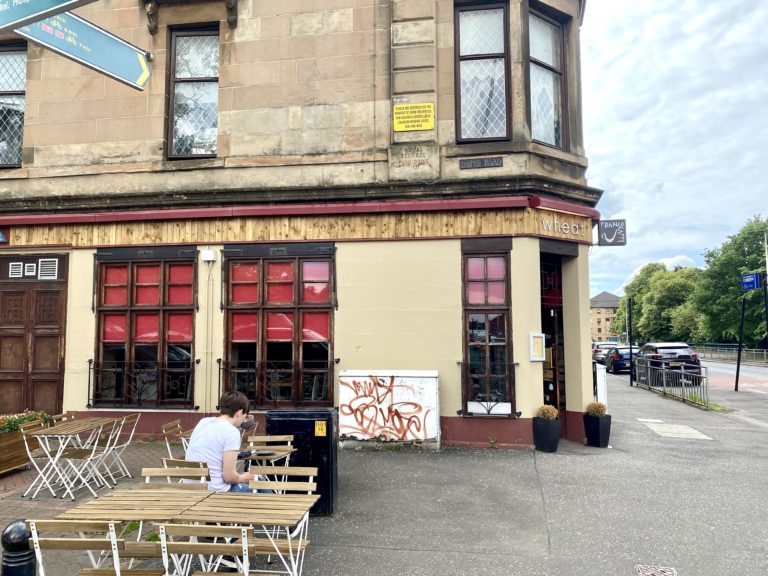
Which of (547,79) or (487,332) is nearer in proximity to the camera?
(487,332)

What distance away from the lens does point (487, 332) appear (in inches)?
359

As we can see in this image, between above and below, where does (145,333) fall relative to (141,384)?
above

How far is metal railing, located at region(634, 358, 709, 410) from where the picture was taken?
1523 cm

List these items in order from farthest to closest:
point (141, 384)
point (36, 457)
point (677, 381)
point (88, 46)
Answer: point (677, 381) → point (141, 384) → point (36, 457) → point (88, 46)

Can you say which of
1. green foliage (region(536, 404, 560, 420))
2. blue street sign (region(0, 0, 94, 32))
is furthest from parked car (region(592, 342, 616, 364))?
blue street sign (region(0, 0, 94, 32))

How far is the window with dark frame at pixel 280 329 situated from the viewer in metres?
9.59

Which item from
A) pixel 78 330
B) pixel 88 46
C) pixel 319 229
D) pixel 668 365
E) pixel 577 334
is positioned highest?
pixel 88 46

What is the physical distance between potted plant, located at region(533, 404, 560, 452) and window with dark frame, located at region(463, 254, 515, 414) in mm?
469

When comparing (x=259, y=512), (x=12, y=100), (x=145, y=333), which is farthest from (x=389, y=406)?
(x=12, y=100)

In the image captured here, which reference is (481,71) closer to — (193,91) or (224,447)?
(193,91)

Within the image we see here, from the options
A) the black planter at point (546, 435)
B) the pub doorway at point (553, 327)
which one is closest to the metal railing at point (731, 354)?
the pub doorway at point (553, 327)

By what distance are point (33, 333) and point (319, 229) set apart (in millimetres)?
5797

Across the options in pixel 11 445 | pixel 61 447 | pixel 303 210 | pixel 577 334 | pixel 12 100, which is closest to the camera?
pixel 61 447

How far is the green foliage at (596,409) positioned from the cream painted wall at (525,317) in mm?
1004
